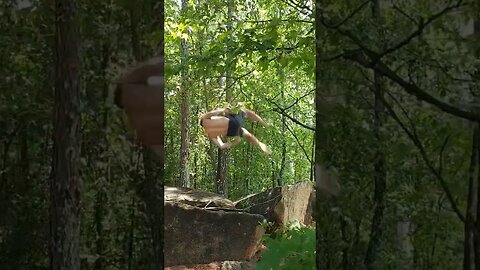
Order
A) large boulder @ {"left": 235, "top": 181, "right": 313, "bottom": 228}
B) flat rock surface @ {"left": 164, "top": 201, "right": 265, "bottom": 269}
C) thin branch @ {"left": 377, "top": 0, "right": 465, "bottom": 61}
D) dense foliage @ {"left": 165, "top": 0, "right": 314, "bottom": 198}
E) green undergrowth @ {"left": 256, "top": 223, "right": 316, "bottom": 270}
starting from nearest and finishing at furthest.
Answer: thin branch @ {"left": 377, "top": 0, "right": 465, "bottom": 61} < green undergrowth @ {"left": 256, "top": 223, "right": 316, "bottom": 270} < dense foliage @ {"left": 165, "top": 0, "right": 314, "bottom": 198} < flat rock surface @ {"left": 164, "top": 201, "right": 265, "bottom": 269} < large boulder @ {"left": 235, "top": 181, "right": 313, "bottom": 228}

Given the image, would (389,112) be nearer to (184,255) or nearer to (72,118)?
(72,118)

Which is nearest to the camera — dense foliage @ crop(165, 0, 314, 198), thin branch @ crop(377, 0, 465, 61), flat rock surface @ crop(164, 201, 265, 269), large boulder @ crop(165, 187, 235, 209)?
thin branch @ crop(377, 0, 465, 61)

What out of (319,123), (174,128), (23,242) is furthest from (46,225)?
(174,128)

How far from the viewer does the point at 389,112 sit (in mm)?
2014

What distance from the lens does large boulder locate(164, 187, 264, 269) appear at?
4891mm

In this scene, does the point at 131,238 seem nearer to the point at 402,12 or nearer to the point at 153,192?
the point at 153,192

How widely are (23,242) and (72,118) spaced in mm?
476

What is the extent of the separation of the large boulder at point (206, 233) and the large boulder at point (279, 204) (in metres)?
0.33

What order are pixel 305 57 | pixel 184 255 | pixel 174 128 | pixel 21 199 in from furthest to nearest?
1. pixel 174 128
2. pixel 184 255
3. pixel 305 57
4. pixel 21 199

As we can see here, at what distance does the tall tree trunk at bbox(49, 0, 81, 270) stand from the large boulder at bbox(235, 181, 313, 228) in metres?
3.45

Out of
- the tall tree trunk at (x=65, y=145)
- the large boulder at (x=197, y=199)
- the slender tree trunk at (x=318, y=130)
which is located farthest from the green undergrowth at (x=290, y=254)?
the large boulder at (x=197, y=199)

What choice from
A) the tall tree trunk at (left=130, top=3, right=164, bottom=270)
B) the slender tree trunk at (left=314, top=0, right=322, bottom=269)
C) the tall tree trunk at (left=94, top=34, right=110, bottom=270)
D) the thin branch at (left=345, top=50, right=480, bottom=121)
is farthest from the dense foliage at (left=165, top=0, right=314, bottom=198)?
the tall tree trunk at (left=94, top=34, right=110, bottom=270)

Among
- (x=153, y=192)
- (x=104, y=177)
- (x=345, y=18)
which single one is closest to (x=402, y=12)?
(x=345, y=18)

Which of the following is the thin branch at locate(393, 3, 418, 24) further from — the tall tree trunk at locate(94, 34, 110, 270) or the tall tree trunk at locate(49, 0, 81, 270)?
the tall tree trunk at locate(49, 0, 81, 270)
